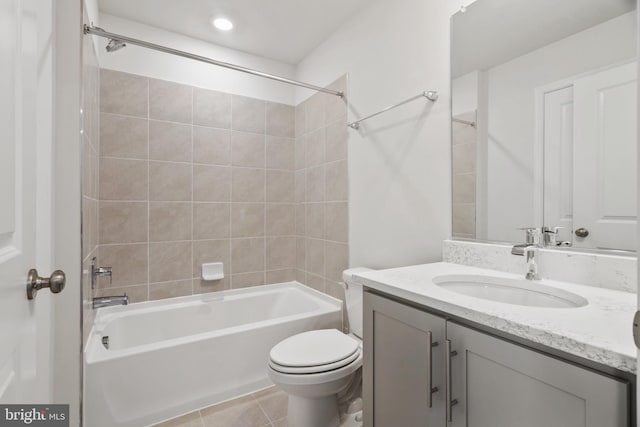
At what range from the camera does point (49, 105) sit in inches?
43.2

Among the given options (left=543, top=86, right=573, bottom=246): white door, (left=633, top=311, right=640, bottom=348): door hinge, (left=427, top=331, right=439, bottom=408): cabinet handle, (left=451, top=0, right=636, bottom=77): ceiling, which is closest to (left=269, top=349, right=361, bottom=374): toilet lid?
(left=427, top=331, right=439, bottom=408): cabinet handle

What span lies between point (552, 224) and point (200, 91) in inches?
97.8

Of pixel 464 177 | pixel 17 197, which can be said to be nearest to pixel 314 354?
pixel 464 177

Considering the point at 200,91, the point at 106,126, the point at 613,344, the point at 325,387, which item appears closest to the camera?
the point at 613,344

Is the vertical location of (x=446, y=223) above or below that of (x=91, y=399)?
above

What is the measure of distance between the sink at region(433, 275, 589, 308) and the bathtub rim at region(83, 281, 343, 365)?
1205mm

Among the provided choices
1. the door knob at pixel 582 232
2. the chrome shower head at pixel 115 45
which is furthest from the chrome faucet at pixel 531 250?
the chrome shower head at pixel 115 45

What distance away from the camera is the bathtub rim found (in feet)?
5.28

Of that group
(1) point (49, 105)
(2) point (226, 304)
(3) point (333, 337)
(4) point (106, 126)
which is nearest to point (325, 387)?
(3) point (333, 337)

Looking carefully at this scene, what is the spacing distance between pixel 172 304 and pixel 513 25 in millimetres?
2690

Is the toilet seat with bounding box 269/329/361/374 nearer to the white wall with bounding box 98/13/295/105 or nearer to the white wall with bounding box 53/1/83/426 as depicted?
the white wall with bounding box 53/1/83/426

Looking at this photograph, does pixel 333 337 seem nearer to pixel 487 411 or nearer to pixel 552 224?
pixel 487 411

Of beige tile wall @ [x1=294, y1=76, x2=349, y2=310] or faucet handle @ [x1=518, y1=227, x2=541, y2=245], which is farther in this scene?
beige tile wall @ [x1=294, y1=76, x2=349, y2=310]

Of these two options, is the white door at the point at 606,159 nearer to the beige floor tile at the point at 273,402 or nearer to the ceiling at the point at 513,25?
the ceiling at the point at 513,25
